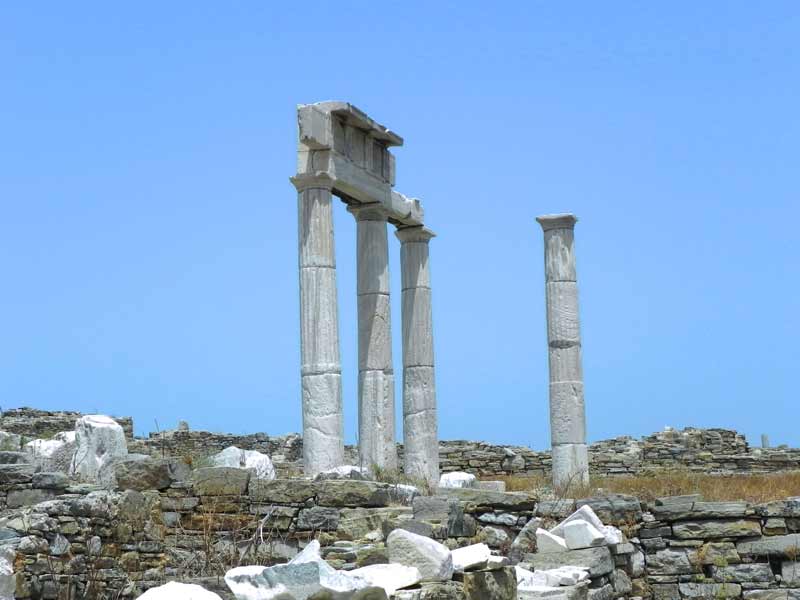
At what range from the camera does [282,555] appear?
11.6 meters

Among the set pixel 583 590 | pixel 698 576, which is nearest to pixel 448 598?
pixel 583 590

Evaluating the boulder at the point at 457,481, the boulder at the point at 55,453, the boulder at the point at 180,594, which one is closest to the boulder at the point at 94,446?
the boulder at the point at 55,453

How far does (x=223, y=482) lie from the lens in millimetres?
12250

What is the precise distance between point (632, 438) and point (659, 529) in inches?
741

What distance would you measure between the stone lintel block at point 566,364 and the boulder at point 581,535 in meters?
11.6

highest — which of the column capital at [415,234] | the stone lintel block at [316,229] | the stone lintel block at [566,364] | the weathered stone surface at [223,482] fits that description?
the column capital at [415,234]

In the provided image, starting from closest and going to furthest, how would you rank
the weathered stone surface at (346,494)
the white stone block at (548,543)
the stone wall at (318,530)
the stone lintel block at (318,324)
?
the white stone block at (548,543), the stone wall at (318,530), the weathered stone surface at (346,494), the stone lintel block at (318,324)

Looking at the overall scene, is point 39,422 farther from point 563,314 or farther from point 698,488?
point 698,488

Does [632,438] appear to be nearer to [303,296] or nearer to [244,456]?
[303,296]

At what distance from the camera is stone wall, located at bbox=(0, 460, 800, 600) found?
11.5m

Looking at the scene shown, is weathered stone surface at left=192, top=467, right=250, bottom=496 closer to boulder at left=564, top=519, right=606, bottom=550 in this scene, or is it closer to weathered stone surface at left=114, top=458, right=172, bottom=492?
weathered stone surface at left=114, top=458, right=172, bottom=492

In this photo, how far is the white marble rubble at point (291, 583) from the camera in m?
5.98

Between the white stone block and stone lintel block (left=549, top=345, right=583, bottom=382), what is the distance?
38.1ft

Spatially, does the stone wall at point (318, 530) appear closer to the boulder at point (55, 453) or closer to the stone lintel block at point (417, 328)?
the boulder at point (55, 453)
